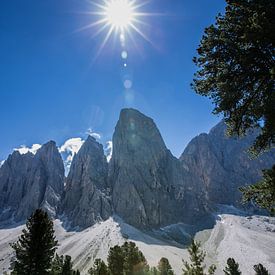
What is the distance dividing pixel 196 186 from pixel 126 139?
56381 mm

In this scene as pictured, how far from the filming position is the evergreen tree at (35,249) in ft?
62.6

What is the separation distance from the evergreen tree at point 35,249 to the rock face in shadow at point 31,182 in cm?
13435

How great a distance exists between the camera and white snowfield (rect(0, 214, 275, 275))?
81000mm

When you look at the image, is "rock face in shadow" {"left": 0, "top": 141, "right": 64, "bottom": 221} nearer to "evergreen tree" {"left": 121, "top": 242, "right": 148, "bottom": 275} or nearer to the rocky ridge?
the rocky ridge

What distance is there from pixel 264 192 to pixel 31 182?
17439 cm

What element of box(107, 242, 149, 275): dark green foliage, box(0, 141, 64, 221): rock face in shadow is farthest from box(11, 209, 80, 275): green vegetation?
box(0, 141, 64, 221): rock face in shadow

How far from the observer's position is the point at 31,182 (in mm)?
166875

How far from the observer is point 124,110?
19050 centimetres

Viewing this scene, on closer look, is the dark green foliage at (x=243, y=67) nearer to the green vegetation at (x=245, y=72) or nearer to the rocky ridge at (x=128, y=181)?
the green vegetation at (x=245, y=72)

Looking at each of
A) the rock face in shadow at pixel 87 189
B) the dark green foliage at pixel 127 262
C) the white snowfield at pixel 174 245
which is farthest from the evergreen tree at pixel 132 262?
the rock face in shadow at pixel 87 189

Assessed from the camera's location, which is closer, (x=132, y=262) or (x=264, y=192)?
(x=264, y=192)

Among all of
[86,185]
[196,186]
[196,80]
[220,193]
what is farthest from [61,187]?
[196,80]

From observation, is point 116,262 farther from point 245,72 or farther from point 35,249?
point 245,72

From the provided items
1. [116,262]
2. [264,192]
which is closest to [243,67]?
[264,192]
